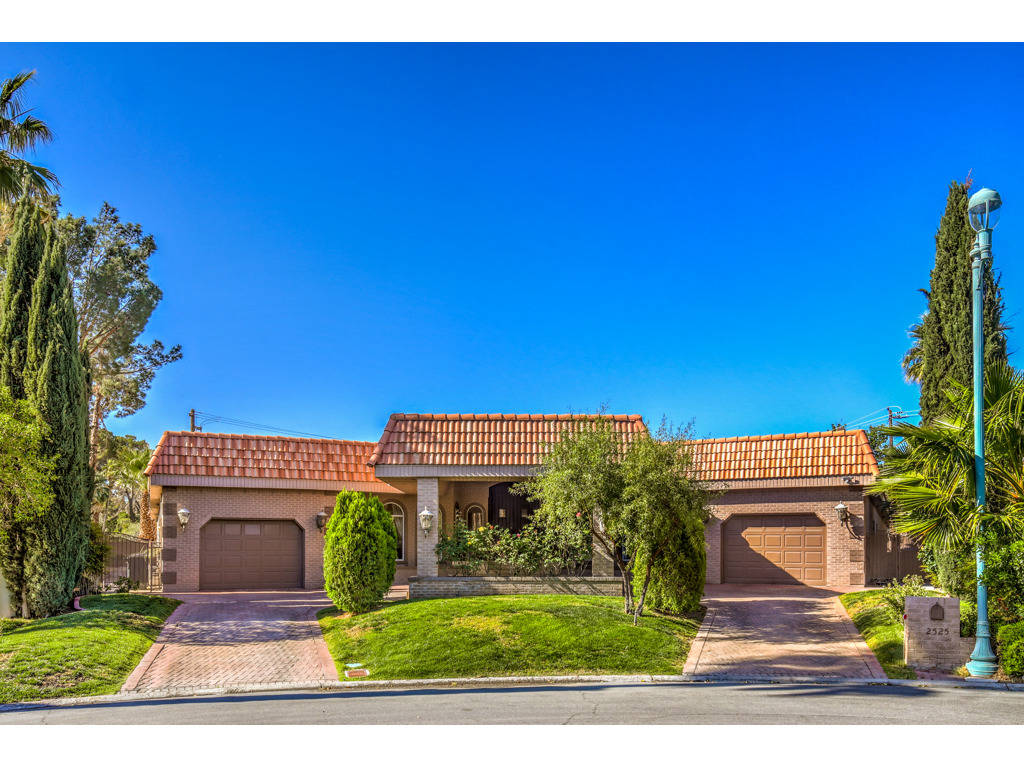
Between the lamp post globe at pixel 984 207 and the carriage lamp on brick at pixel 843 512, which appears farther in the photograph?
the carriage lamp on brick at pixel 843 512

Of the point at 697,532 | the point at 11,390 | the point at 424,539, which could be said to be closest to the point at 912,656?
the point at 697,532

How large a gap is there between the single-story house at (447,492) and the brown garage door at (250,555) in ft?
0.10

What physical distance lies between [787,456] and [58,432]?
731 inches

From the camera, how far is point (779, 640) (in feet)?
47.5

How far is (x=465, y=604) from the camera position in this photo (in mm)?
16484

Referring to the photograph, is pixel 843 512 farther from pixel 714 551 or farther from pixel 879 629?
pixel 879 629

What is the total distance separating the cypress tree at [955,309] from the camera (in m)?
17.6

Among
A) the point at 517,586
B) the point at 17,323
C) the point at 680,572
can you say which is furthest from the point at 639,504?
the point at 17,323

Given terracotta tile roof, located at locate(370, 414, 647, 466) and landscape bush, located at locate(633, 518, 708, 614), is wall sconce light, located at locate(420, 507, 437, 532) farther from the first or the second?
landscape bush, located at locate(633, 518, 708, 614)

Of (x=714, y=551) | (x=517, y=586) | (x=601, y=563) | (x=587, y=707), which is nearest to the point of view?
(x=587, y=707)

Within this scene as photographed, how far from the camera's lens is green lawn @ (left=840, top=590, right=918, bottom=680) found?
12453 millimetres

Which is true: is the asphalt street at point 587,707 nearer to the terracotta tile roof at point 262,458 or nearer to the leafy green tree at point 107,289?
A: the terracotta tile roof at point 262,458

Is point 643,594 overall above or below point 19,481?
below

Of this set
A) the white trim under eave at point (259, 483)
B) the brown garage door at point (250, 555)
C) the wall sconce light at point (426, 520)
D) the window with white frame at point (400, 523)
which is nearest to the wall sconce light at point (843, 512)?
the wall sconce light at point (426, 520)
